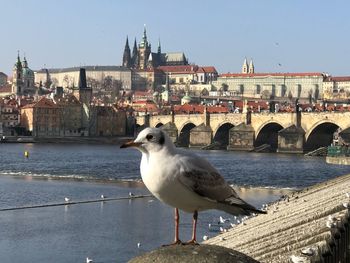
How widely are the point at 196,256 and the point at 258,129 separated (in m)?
79.0

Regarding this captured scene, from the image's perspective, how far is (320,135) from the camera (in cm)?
7838

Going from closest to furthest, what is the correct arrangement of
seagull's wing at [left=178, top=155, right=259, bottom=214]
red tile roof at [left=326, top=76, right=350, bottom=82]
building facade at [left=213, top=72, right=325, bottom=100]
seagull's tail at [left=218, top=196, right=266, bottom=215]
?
seagull's wing at [left=178, top=155, right=259, bottom=214]
seagull's tail at [left=218, top=196, right=266, bottom=215]
red tile roof at [left=326, top=76, right=350, bottom=82]
building facade at [left=213, top=72, right=325, bottom=100]

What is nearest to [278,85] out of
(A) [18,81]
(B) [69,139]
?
(A) [18,81]

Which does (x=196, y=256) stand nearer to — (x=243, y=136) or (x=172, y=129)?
(x=243, y=136)

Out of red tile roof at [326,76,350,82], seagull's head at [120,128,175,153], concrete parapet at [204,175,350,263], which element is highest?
red tile roof at [326,76,350,82]

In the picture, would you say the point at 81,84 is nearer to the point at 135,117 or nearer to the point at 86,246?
the point at 135,117

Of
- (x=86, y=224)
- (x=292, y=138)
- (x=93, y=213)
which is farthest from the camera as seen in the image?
(x=292, y=138)

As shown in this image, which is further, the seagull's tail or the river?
the river

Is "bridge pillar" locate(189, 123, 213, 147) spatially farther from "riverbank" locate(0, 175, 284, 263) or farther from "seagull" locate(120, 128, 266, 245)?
"seagull" locate(120, 128, 266, 245)

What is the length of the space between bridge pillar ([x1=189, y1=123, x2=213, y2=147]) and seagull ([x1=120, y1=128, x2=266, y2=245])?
82197 mm

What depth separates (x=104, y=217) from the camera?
23.9 meters

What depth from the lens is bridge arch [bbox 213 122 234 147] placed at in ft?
291

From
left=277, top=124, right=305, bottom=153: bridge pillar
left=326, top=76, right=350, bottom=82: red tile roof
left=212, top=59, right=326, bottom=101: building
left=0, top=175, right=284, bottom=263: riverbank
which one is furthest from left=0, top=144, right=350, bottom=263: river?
left=326, top=76, right=350, bottom=82: red tile roof

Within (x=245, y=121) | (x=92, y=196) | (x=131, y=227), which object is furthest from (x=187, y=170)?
(x=245, y=121)
